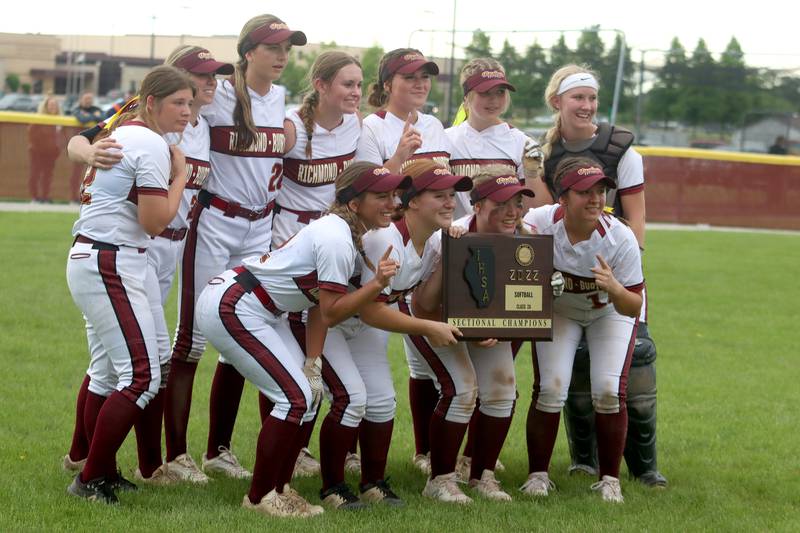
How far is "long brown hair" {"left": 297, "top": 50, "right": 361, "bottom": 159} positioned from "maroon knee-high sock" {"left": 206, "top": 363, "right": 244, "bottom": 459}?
1245mm

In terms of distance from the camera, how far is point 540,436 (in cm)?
600

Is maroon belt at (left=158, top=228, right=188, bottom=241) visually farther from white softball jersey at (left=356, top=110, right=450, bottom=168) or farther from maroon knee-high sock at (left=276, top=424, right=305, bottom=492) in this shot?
maroon knee-high sock at (left=276, top=424, right=305, bottom=492)

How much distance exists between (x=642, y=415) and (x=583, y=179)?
141cm

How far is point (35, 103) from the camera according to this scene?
4484 cm

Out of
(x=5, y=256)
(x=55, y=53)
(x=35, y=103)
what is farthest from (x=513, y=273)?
(x=55, y=53)

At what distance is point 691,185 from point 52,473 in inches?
735

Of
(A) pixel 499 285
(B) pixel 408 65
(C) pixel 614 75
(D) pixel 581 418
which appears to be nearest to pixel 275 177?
(B) pixel 408 65

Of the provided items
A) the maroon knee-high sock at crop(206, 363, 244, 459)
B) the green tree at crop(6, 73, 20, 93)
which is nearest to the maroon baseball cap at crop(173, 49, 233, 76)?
the maroon knee-high sock at crop(206, 363, 244, 459)

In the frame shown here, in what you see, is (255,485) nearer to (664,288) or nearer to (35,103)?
(664,288)

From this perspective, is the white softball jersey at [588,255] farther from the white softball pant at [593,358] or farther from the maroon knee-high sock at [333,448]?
the maroon knee-high sock at [333,448]

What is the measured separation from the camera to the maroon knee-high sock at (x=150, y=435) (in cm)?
573

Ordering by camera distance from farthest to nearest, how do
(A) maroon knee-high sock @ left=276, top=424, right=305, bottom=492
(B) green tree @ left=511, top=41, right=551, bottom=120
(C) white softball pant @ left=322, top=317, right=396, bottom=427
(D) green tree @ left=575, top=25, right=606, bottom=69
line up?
(D) green tree @ left=575, top=25, right=606, bottom=69, (B) green tree @ left=511, top=41, right=551, bottom=120, (C) white softball pant @ left=322, top=317, right=396, bottom=427, (A) maroon knee-high sock @ left=276, top=424, right=305, bottom=492

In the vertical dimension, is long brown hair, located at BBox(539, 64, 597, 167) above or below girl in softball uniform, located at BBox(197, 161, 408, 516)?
above

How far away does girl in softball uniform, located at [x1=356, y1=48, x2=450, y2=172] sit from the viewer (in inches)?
250
